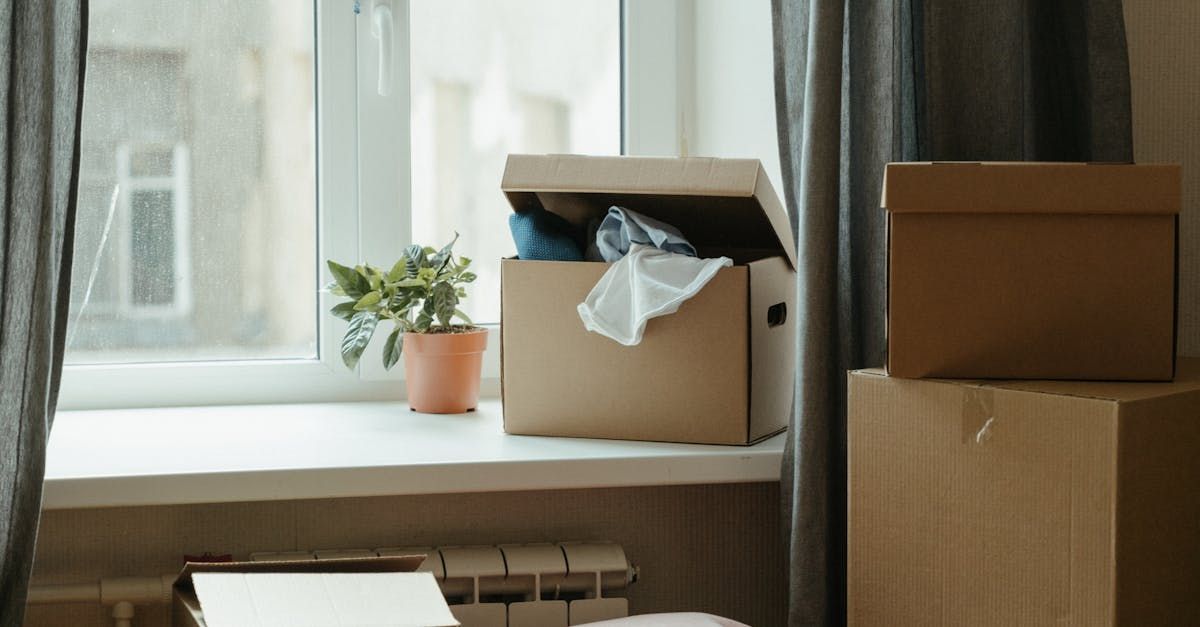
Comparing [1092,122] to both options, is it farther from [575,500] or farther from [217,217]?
[217,217]

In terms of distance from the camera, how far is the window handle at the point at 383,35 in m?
1.87

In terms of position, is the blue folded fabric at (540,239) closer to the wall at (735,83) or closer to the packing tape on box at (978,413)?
the wall at (735,83)

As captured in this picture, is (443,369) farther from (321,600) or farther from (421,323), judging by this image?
(321,600)

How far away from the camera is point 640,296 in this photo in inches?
58.4

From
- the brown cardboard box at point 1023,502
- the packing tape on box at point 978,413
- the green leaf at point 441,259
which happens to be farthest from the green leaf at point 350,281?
the packing tape on box at point 978,413

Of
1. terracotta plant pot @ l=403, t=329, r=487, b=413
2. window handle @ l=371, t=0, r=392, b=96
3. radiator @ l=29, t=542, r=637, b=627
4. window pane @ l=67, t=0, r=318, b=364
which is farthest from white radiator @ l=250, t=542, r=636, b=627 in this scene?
window handle @ l=371, t=0, r=392, b=96

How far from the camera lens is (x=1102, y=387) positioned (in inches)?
45.4

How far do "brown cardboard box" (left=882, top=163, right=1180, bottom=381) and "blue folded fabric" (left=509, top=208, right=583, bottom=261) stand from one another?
511 mm

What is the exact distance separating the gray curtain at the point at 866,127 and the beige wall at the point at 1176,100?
93 millimetres

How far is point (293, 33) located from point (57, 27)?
0.53m

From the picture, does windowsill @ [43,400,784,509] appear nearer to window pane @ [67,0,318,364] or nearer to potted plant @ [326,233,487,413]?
potted plant @ [326,233,487,413]

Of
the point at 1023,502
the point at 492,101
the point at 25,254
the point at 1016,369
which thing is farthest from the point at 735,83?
the point at 25,254

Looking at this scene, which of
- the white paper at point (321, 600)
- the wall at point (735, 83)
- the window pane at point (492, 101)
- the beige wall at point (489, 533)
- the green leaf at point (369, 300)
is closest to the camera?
the white paper at point (321, 600)

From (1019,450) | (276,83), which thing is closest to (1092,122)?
(1019,450)
